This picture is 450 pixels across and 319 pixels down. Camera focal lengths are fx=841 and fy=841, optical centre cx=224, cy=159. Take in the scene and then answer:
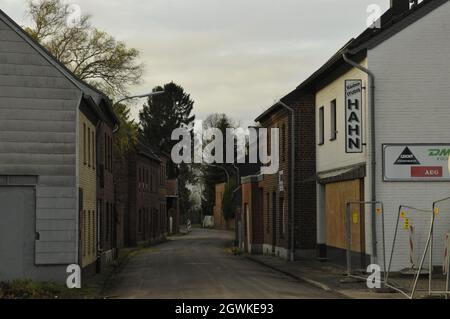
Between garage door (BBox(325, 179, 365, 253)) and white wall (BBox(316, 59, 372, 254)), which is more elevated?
white wall (BBox(316, 59, 372, 254))

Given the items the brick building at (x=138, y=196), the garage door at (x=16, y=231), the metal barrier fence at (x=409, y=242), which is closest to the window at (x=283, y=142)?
the metal barrier fence at (x=409, y=242)

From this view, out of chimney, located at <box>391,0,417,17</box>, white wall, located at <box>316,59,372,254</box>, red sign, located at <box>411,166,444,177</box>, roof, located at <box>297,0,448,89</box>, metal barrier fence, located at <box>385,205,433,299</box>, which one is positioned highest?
chimney, located at <box>391,0,417,17</box>

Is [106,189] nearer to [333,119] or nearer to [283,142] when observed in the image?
[283,142]

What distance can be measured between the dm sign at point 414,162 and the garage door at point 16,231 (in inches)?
398

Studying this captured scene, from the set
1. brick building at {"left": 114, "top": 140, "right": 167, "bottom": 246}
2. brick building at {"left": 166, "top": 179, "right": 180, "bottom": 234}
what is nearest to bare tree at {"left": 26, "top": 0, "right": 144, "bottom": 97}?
brick building at {"left": 114, "top": 140, "right": 167, "bottom": 246}

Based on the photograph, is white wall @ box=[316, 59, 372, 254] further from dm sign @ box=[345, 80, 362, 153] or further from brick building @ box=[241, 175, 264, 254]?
brick building @ box=[241, 175, 264, 254]

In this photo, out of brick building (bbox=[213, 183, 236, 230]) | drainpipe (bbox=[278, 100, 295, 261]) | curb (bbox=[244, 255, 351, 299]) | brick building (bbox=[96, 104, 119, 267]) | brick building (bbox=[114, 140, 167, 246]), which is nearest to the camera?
curb (bbox=[244, 255, 351, 299])

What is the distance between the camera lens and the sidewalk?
2043cm

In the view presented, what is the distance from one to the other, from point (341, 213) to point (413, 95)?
18.7 ft

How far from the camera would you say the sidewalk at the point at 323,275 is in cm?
2043

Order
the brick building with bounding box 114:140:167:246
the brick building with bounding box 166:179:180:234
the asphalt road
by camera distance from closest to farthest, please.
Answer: the asphalt road, the brick building with bounding box 114:140:167:246, the brick building with bounding box 166:179:180:234

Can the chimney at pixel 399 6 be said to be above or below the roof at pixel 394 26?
above

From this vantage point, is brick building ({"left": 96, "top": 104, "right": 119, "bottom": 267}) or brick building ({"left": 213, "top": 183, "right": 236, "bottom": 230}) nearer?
brick building ({"left": 96, "top": 104, "right": 119, "bottom": 267})

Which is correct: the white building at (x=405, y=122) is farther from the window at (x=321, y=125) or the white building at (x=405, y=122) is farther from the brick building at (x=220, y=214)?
the brick building at (x=220, y=214)
